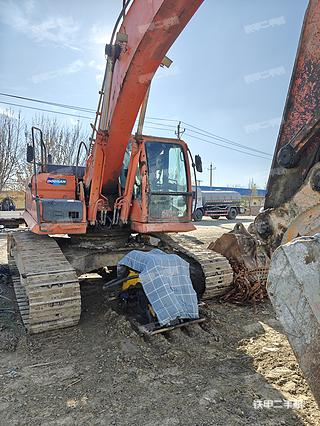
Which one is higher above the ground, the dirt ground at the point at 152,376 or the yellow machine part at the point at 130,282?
the yellow machine part at the point at 130,282

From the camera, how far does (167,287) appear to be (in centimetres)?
375

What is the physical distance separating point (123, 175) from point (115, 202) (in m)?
0.45

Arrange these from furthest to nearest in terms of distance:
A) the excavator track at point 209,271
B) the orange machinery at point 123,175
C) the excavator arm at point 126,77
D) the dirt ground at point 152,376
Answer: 1. the excavator track at point 209,271
2. the orange machinery at point 123,175
3. the excavator arm at point 126,77
4. the dirt ground at point 152,376

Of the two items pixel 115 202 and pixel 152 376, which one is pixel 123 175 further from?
pixel 152 376

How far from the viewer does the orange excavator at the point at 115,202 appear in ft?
12.3

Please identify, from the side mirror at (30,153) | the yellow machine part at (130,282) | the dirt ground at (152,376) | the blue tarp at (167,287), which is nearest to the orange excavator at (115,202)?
the side mirror at (30,153)

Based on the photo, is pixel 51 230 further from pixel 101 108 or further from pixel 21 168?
pixel 21 168

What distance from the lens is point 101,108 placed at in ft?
15.1

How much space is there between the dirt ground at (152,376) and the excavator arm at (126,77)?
1.84 metres

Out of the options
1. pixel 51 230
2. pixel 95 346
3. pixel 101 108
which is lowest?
pixel 95 346

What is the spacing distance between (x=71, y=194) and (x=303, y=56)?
4.02 m

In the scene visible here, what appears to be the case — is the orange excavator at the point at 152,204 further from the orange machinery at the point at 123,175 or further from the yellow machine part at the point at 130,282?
the yellow machine part at the point at 130,282

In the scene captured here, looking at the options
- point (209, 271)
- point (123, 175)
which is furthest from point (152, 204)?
point (209, 271)

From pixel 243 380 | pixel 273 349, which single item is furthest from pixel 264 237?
pixel 273 349
